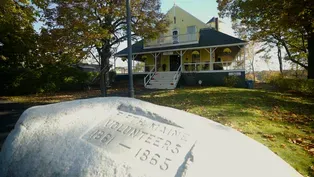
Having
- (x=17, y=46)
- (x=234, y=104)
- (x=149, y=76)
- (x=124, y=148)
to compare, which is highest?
(x=17, y=46)

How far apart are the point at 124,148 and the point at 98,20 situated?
13.3 meters

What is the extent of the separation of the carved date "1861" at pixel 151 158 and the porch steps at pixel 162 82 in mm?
17488

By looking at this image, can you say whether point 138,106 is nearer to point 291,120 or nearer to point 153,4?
point 291,120

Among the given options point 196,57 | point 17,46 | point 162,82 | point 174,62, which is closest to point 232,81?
point 162,82

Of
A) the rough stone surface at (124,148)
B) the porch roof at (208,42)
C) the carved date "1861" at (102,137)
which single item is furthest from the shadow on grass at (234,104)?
the porch roof at (208,42)

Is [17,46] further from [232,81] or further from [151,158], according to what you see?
[151,158]

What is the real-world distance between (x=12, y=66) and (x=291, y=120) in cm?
2034

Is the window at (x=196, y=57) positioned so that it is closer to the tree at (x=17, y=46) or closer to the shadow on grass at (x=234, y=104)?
the shadow on grass at (x=234, y=104)

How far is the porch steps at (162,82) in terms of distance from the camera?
65.3ft

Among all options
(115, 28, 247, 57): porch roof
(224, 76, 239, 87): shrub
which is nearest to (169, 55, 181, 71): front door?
(115, 28, 247, 57): porch roof

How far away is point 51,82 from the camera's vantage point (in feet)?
61.1

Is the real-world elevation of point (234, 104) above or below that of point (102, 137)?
below

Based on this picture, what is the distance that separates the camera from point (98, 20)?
13.9 m

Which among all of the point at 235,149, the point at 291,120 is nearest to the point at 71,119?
the point at 235,149
